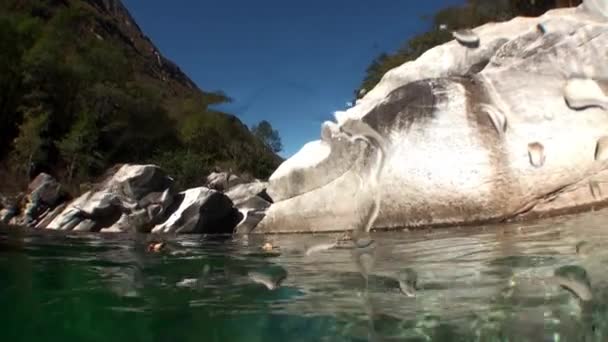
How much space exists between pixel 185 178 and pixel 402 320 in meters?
27.7

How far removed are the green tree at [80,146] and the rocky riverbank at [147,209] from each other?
7228mm

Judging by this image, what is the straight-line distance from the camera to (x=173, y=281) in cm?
571

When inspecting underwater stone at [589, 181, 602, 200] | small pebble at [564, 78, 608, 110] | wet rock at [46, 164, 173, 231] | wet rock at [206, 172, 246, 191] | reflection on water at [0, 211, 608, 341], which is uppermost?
wet rock at [206, 172, 246, 191]

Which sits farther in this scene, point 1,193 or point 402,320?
point 1,193

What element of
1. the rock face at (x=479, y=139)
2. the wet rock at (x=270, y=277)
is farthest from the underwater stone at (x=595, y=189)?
the wet rock at (x=270, y=277)

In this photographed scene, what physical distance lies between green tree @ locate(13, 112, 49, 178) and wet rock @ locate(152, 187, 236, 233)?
1620cm

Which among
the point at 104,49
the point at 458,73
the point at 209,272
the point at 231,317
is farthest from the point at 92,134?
the point at 231,317

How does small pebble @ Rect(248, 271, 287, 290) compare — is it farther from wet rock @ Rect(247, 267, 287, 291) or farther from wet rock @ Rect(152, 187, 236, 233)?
wet rock @ Rect(152, 187, 236, 233)

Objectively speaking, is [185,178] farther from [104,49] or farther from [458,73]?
[458,73]

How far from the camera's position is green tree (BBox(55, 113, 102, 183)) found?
29562 mm

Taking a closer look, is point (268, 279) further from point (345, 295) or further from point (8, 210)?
point (8, 210)

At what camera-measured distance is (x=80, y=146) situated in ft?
97.9

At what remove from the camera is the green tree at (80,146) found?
29562 millimetres

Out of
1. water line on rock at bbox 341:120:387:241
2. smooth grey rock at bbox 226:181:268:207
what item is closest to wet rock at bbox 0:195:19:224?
smooth grey rock at bbox 226:181:268:207
